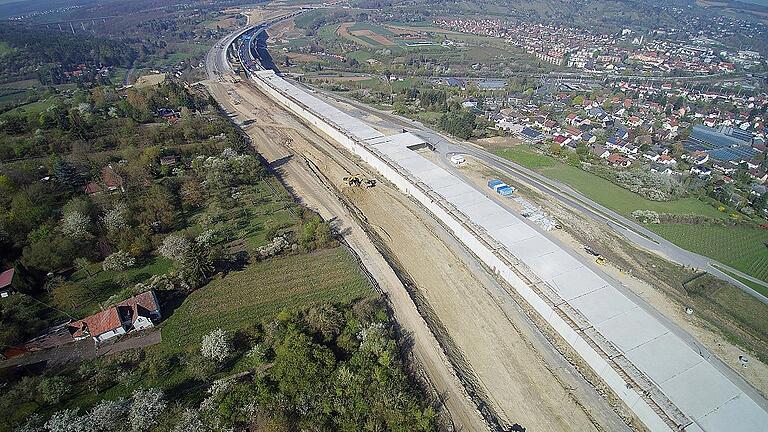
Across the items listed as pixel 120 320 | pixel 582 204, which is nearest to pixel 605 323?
pixel 582 204

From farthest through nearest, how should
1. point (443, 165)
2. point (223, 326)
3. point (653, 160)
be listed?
1. point (653, 160)
2. point (443, 165)
3. point (223, 326)

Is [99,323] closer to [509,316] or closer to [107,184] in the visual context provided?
[107,184]

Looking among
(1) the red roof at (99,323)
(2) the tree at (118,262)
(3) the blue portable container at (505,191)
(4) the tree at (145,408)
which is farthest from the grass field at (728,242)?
(2) the tree at (118,262)

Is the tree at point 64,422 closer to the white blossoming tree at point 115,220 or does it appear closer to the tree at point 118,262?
the tree at point 118,262

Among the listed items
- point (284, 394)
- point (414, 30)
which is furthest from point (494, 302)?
point (414, 30)

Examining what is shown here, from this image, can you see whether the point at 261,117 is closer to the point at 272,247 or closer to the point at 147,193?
the point at 147,193

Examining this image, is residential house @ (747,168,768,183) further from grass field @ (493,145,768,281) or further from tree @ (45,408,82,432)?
tree @ (45,408,82,432)
